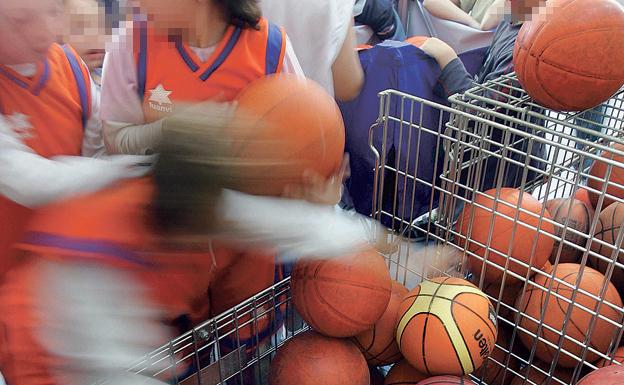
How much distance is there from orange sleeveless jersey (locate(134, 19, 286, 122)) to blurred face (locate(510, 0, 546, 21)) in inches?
22.6

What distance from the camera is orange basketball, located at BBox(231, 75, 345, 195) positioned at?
0.83 m

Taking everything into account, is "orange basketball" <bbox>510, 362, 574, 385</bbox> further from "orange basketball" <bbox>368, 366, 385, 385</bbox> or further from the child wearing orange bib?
the child wearing orange bib

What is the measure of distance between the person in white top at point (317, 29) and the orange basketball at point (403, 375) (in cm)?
81

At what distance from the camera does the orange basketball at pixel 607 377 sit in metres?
0.97

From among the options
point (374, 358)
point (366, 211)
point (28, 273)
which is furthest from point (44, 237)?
point (366, 211)

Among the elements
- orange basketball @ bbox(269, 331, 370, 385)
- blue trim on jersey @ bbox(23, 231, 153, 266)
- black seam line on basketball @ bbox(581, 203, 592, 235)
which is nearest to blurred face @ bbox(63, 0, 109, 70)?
blue trim on jersey @ bbox(23, 231, 153, 266)

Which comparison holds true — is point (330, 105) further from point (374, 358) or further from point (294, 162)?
point (374, 358)

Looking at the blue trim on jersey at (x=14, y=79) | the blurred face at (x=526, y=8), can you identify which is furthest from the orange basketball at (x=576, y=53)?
the blue trim on jersey at (x=14, y=79)

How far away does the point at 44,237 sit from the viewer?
2.86ft

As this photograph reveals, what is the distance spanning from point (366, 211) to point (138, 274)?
1.30m

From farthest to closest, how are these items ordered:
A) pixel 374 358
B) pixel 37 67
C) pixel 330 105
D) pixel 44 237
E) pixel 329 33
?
pixel 329 33
pixel 374 358
pixel 37 67
pixel 330 105
pixel 44 237

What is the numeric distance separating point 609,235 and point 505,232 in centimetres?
25

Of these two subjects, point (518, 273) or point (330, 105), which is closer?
point (330, 105)

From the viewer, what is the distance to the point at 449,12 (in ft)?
9.69
